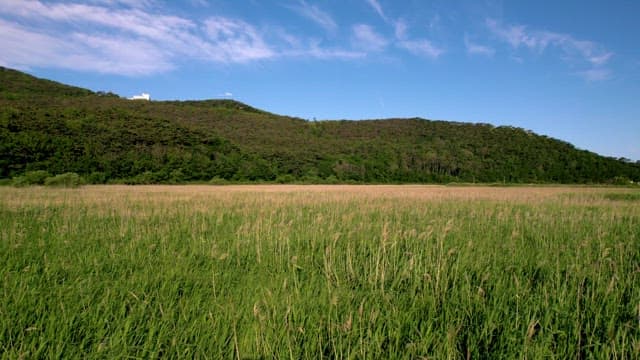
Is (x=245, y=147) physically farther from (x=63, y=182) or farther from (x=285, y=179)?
(x=63, y=182)

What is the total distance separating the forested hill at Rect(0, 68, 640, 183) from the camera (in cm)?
4356

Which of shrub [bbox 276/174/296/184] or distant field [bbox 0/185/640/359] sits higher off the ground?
distant field [bbox 0/185/640/359]

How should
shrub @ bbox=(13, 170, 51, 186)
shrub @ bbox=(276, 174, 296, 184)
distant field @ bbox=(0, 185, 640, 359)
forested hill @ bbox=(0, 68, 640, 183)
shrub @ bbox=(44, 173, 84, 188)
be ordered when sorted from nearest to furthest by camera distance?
distant field @ bbox=(0, 185, 640, 359) < shrub @ bbox=(44, 173, 84, 188) < shrub @ bbox=(13, 170, 51, 186) < forested hill @ bbox=(0, 68, 640, 183) < shrub @ bbox=(276, 174, 296, 184)

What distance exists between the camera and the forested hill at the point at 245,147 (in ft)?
143

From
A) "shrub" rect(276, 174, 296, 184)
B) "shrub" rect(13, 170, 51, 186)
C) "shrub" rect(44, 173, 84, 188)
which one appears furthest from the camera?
"shrub" rect(276, 174, 296, 184)

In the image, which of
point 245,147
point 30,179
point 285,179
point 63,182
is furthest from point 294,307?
point 245,147

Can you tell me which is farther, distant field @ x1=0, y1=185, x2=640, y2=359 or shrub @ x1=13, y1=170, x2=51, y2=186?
shrub @ x1=13, y1=170, x2=51, y2=186

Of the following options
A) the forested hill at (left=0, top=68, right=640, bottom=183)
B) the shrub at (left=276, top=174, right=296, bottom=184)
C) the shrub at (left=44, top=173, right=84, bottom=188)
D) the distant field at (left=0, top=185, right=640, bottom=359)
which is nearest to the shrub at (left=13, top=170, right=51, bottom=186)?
the shrub at (left=44, top=173, right=84, bottom=188)

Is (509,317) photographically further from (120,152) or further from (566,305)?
(120,152)

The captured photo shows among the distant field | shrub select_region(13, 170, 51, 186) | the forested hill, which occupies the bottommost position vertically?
shrub select_region(13, 170, 51, 186)

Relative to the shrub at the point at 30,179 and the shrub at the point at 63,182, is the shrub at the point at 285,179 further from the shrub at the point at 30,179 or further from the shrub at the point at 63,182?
the shrub at the point at 63,182

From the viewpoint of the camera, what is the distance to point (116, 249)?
436 centimetres

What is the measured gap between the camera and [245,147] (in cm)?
6869

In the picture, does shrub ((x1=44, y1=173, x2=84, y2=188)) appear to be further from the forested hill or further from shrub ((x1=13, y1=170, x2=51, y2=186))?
the forested hill
